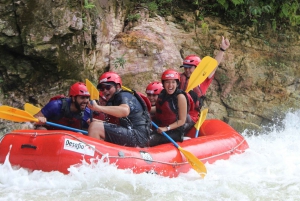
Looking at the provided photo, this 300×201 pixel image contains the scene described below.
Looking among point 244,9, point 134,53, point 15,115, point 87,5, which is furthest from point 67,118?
point 244,9

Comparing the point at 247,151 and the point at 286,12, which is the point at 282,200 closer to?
the point at 247,151

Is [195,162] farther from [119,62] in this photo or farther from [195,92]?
[119,62]

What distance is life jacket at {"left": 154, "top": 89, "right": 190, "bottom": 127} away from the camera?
5179mm

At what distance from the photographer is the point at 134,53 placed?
8047 mm

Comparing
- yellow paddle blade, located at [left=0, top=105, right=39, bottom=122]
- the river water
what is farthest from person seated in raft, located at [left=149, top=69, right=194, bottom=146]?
yellow paddle blade, located at [left=0, top=105, right=39, bottom=122]

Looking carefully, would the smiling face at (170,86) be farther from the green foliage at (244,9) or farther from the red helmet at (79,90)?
the green foliage at (244,9)

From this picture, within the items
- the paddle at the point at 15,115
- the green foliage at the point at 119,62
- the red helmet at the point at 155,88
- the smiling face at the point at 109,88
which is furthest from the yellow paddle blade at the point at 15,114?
the green foliage at the point at 119,62

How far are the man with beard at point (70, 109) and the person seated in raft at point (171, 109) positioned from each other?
0.96 meters

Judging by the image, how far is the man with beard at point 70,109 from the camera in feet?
16.3

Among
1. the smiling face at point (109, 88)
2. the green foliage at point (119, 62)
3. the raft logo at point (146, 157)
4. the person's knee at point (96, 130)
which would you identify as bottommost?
the green foliage at point (119, 62)

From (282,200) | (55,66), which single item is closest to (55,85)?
(55,66)

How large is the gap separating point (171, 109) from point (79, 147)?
61.6 inches

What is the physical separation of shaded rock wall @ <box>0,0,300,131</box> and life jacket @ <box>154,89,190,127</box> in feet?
7.59

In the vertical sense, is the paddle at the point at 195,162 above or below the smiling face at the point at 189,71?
below
